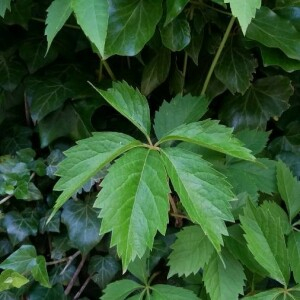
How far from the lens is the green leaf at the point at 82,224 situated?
900mm

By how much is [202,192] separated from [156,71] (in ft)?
1.25

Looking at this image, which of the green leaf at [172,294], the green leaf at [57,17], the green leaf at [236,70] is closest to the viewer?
the green leaf at [57,17]

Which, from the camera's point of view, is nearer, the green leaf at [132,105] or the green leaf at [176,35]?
the green leaf at [132,105]

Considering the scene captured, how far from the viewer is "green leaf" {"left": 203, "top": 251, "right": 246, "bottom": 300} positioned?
2.43 feet

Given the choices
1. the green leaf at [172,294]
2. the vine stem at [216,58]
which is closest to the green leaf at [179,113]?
the vine stem at [216,58]

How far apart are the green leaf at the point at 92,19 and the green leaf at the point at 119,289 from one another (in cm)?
39

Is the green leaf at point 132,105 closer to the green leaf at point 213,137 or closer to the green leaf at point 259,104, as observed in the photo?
the green leaf at point 213,137

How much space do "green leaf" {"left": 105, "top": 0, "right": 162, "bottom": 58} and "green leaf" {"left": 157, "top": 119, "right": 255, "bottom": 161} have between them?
19 cm

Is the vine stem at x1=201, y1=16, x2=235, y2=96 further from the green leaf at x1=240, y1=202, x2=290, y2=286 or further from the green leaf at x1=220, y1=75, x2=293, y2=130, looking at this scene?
the green leaf at x1=240, y1=202, x2=290, y2=286

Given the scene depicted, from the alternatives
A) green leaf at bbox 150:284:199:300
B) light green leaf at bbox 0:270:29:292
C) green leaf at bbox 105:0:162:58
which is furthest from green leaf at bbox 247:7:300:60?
light green leaf at bbox 0:270:29:292

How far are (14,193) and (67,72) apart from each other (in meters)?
Result: 0.28

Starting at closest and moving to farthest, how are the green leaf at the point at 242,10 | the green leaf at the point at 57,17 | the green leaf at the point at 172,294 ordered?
1. the green leaf at the point at 242,10
2. the green leaf at the point at 57,17
3. the green leaf at the point at 172,294

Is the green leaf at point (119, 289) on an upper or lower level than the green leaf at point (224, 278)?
lower

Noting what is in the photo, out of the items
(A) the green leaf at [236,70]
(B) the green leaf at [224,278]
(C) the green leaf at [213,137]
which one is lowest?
(B) the green leaf at [224,278]
